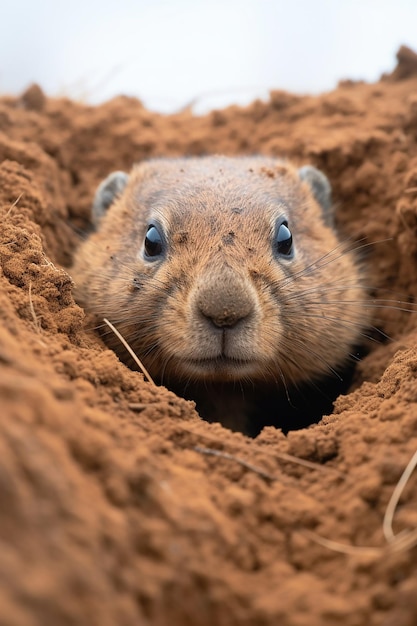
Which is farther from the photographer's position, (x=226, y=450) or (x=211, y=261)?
(x=211, y=261)

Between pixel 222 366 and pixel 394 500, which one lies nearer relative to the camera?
pixel 394 500

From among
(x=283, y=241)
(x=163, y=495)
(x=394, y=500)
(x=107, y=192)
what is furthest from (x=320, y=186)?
(x=163, y=495)

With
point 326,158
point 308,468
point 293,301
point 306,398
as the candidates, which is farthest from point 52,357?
point 326,158

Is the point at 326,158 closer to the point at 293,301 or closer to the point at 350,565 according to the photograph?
the point at 293,301

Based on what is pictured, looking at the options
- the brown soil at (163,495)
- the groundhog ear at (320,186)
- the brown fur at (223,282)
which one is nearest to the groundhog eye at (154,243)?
the brown fur at (223,282)

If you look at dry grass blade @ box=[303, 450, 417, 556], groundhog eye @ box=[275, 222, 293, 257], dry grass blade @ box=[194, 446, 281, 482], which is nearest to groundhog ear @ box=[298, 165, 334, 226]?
groundhog eye @ box=[275, 222, 293, 257]

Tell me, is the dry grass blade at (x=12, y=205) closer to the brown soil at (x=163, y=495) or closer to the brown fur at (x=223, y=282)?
the brown soil at (x=163, y=495)

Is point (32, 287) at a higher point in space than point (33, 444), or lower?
higher

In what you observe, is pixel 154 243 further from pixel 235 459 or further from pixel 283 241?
pixel 235 459
